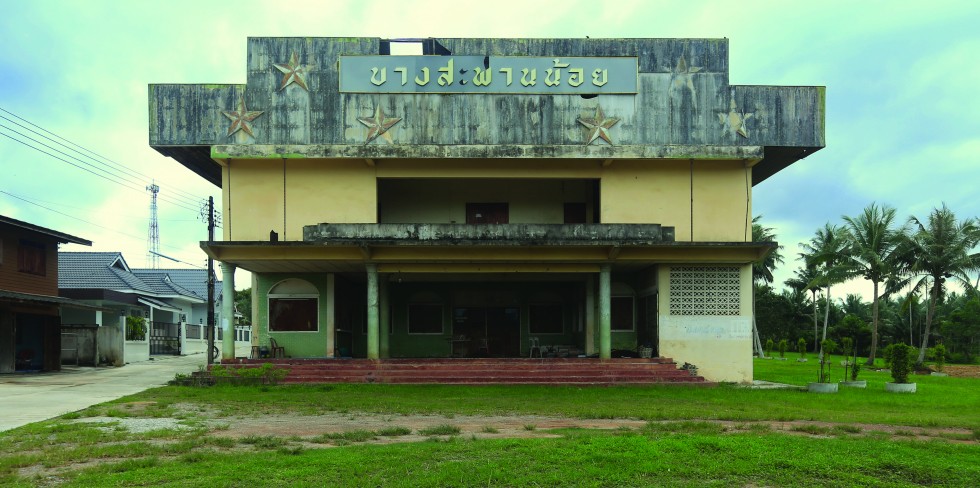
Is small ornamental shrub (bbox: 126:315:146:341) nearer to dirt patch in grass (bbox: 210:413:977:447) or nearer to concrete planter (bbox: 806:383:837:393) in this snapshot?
dirt patch in grass (bbox: 210:413:977:447)

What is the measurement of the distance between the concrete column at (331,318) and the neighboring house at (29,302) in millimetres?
9460

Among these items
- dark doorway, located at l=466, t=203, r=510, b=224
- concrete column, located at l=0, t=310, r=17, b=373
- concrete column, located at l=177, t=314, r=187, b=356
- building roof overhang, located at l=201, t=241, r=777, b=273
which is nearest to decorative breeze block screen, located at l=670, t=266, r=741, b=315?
building roof overhang, located at l=201, t=241, r=777, b=273

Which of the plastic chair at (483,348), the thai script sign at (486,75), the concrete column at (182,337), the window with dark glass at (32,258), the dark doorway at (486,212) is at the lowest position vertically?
the concrete column at (182,337)

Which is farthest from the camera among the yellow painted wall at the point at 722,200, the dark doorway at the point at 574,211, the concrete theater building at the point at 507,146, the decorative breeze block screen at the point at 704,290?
the dark doorway at the point at 574,211

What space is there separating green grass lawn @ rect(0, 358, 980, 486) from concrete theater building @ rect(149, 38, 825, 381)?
8679 mm

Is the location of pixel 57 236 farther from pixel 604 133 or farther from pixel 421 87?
pixel 604 133

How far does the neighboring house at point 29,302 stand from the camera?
80.9 feet

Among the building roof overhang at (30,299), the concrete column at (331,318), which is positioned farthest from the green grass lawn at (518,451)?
the building roof overhang at (30,299)

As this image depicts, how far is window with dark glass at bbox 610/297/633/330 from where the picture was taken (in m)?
26.0

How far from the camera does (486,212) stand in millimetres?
27141

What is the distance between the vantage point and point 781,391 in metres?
19.6

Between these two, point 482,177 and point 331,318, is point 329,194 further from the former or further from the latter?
point 482,177

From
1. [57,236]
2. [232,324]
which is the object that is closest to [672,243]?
[232,324]

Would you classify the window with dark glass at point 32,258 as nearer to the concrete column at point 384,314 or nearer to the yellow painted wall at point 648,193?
the concrete column at point 384,314
